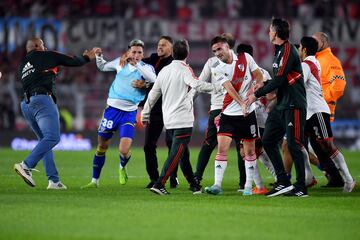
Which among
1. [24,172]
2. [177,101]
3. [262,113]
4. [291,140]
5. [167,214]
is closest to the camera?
[167,214]

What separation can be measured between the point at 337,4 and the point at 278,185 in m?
19.9

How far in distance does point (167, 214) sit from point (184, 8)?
20794 millimetres

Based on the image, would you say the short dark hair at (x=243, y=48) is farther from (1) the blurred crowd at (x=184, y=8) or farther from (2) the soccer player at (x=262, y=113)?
(1) the blurred crowd at (x=184, y=8)

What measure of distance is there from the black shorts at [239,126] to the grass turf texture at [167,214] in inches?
34.0

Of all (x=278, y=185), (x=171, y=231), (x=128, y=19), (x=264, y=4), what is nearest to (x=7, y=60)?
(x=128, y=19)

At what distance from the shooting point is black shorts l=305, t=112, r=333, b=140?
12359 mm

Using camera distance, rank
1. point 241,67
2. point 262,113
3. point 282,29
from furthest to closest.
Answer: point 262,113, point 241,67, point 282,29

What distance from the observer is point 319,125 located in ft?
40.6

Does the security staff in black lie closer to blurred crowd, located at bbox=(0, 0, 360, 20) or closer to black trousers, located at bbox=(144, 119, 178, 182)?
black trousers, located at bbox=(144, 119, 178, 182)

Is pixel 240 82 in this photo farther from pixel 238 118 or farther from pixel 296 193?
pixel 296 193

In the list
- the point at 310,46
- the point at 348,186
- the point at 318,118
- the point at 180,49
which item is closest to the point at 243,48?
the point at 310,46

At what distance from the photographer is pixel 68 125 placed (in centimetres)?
2698

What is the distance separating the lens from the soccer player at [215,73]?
1147 cm

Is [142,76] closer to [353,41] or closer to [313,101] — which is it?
[313,101]
